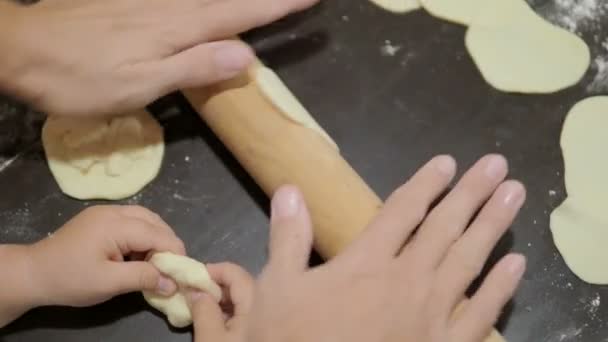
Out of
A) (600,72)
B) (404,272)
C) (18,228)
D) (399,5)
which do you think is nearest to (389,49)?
(399,5)

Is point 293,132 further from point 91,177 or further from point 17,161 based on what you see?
point 17,161

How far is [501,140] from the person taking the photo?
3.46 feet

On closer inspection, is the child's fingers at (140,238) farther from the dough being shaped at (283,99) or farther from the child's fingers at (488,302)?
the child's fingers at (488,302)

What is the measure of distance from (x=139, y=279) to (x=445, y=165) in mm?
355

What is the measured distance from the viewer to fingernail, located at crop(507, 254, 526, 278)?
2.88 ft

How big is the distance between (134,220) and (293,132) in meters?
0.20

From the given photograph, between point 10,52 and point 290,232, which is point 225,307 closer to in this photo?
point 290,232

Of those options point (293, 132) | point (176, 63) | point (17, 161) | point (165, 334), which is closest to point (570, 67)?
point (293, 132)

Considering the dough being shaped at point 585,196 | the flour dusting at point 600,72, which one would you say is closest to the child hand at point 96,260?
the dough being shaped at point 585,196

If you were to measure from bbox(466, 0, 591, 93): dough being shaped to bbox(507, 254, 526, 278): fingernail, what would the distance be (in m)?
0.28

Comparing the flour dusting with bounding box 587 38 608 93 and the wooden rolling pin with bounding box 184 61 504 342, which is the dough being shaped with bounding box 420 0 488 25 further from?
the wooden rolling pin with bounding box 184 61 504 342

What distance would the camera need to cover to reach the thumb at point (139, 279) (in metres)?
0.89

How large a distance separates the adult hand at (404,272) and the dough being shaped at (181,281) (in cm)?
8

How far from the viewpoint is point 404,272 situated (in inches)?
33.2
